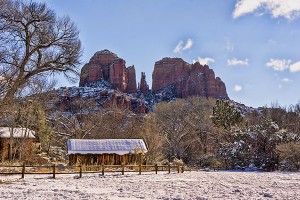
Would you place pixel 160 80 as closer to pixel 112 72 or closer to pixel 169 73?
pixel 169 73

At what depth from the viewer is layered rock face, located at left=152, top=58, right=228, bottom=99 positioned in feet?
410

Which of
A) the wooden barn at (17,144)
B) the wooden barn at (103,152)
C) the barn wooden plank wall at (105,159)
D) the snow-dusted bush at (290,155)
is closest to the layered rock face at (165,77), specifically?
the wooden barn at (17,144)

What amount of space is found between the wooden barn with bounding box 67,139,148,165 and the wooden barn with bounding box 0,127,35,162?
502 centimetres

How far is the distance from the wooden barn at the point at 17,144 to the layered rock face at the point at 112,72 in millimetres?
82778

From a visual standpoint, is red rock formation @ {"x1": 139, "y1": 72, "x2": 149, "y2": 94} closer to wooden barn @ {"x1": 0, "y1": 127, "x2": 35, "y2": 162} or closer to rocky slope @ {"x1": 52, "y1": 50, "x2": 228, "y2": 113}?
rocky slope @ {"x1": 52, "y1": 50, "x2": 228, "y2": 113}

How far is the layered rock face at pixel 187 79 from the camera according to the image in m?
125

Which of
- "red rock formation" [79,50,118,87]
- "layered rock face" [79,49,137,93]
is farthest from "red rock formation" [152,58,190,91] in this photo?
"red rock formation" [79,50,118,87]

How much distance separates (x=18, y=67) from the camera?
18547 millimetres

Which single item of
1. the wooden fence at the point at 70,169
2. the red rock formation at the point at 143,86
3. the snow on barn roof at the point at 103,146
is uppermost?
the red rock formation at the point at 143,86

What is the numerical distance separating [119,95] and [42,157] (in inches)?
2703

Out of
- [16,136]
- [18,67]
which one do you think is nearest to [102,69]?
[16,136]

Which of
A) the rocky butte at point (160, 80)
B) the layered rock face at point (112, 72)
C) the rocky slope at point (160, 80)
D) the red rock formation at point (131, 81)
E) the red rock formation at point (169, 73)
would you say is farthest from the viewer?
the red rock formation at point (169, 73)

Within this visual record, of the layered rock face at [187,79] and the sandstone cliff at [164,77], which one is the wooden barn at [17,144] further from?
the layered rock face at [187,79]

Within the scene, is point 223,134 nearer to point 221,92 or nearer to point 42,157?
point 42,157
